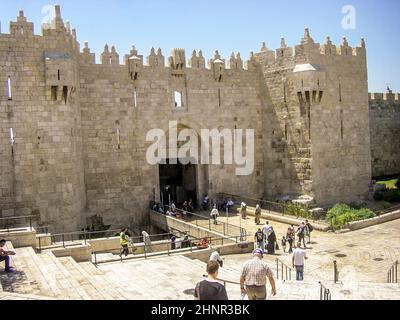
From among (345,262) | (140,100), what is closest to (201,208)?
(140,100)

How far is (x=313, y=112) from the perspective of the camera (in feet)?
94.0

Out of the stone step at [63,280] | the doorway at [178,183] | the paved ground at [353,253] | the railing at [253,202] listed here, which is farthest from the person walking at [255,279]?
the doorway at [178,183]

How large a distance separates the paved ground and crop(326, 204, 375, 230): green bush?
0.88 meters

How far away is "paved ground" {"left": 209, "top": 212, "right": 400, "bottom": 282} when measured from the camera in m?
17.4

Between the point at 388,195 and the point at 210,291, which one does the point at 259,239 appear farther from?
the point at 388,195

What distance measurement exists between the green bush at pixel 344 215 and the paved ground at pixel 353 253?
0.88 m

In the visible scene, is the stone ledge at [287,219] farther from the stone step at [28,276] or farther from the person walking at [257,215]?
the stone step at [28,276]

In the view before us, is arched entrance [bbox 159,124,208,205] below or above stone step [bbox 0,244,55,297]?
above

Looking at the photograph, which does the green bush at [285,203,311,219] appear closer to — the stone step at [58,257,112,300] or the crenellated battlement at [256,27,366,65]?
the crenellated battlement at [256,27,366,65]

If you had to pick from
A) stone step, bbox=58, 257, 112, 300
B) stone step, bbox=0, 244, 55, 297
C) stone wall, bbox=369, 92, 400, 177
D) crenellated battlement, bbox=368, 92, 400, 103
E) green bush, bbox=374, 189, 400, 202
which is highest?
crenellated battlement, bbox=368, 92, 400, 103

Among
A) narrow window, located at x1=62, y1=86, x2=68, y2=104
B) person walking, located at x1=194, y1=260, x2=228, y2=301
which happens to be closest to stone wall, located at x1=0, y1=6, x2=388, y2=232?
narrow window, located at x1=62, y1=86, x2=68, y2=104

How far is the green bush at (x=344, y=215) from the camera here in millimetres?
24442

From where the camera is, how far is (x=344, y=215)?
25.2 m
